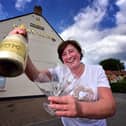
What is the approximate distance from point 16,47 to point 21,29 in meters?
0.33

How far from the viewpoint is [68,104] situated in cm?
105

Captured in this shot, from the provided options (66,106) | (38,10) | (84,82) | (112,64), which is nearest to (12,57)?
(66,106)

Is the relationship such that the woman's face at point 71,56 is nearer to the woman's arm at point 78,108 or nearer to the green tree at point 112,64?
the woman's arm at point 78,108

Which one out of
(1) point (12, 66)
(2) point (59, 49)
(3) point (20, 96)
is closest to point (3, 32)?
(3) point (20, 96)

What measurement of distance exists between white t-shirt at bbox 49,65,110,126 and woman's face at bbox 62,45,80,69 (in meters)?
0.06

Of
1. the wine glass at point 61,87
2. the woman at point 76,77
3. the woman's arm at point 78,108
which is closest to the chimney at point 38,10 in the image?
the woman at point 76,77

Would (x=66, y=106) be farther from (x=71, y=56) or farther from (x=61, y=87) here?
(x=71, y=56)

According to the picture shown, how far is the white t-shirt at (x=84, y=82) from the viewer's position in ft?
5.76

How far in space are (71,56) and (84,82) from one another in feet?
0.66

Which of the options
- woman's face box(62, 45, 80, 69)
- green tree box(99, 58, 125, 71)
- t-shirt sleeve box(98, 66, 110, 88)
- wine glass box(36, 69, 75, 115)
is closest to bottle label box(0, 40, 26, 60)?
wine glass box(36, 69, 75, 115)

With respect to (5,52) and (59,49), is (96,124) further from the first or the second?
(5,52)

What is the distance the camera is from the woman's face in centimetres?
194

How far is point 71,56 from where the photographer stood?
6.34 ft

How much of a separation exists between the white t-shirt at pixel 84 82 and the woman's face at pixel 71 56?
2.4 inches
